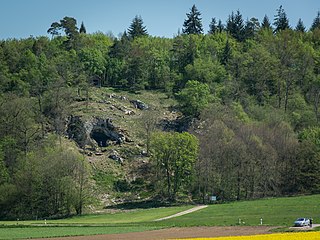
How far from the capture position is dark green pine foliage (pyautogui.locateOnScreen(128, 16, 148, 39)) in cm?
19275

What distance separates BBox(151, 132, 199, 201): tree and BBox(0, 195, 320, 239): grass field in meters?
12.6

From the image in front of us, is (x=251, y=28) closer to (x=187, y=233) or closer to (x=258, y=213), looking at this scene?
(x=258, y=213)

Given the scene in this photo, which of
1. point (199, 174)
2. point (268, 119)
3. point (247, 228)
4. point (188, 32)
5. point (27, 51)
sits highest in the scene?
point (188, 32)

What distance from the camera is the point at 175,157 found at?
324 ft

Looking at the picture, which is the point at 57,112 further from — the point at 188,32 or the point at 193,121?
the point at 188,32

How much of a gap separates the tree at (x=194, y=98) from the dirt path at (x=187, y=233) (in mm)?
64208

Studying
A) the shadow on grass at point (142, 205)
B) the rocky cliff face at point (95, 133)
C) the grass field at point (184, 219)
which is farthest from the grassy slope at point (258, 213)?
the rocky cliff face at point (95, 133)

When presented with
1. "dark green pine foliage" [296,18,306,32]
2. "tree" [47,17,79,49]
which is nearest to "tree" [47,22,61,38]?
"tree" [47,17,79,49]

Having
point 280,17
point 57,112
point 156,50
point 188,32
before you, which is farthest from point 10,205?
point 280,17

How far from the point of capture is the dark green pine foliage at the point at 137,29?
193 m

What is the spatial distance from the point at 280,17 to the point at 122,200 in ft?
390

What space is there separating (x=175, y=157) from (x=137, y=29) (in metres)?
102

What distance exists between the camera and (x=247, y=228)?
57969mm

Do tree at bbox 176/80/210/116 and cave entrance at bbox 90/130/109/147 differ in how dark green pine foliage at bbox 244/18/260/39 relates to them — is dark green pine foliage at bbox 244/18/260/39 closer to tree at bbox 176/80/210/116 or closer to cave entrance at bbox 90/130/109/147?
tree at bbox 176/80/210/116
